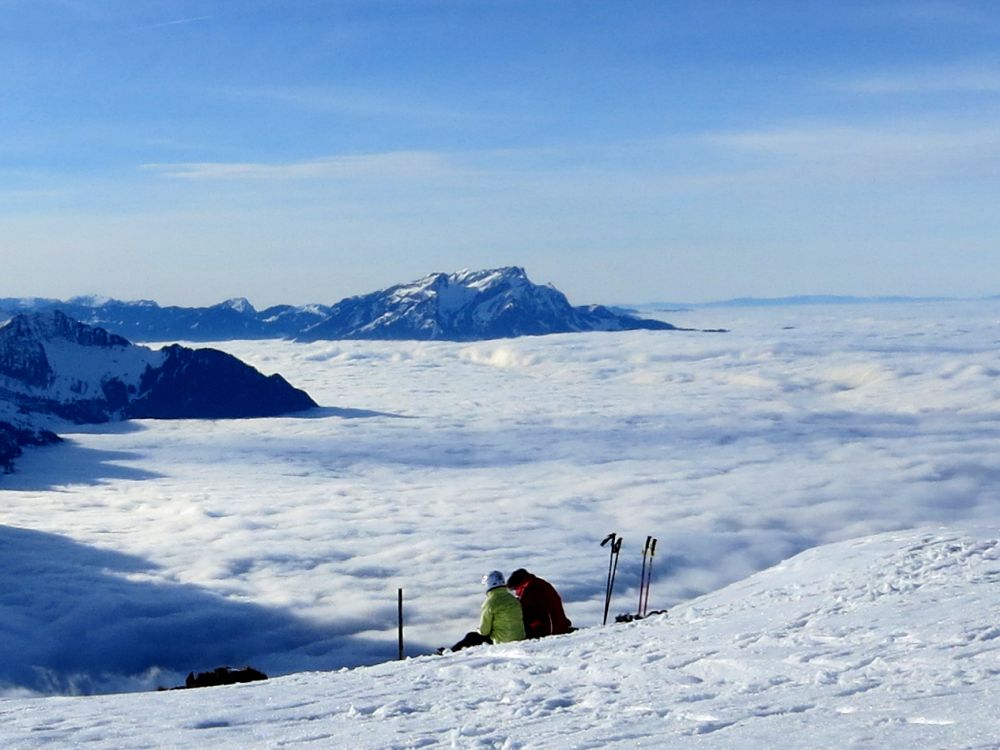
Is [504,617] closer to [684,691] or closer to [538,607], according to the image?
[538,607]

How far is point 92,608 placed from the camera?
444 ft

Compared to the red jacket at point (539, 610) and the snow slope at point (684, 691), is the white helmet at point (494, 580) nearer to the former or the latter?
the red jacket at point (539, 610)

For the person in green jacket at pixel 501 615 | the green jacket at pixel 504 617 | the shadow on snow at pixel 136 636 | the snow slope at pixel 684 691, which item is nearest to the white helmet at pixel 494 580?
the person in green jacket at pixel 501 615

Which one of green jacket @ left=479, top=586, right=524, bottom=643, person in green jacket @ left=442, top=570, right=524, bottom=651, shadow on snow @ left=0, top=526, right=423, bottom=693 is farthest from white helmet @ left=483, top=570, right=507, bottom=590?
shadow on snow @ left=0, top=526, right=423, bottom=693

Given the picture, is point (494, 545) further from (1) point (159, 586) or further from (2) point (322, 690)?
(2) point (322, 690)

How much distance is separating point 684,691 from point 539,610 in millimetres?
7397

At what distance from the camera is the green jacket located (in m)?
17.9

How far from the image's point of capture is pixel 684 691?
11742mm

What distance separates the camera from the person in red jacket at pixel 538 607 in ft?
61.9

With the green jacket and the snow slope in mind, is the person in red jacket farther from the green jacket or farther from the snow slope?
the snow slope

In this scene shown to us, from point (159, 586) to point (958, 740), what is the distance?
494 ft

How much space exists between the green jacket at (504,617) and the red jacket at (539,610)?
603 mm

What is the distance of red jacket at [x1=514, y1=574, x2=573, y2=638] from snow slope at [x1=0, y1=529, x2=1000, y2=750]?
156 cm

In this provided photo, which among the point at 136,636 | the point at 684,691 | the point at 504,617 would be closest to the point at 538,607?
the point at 504,617
